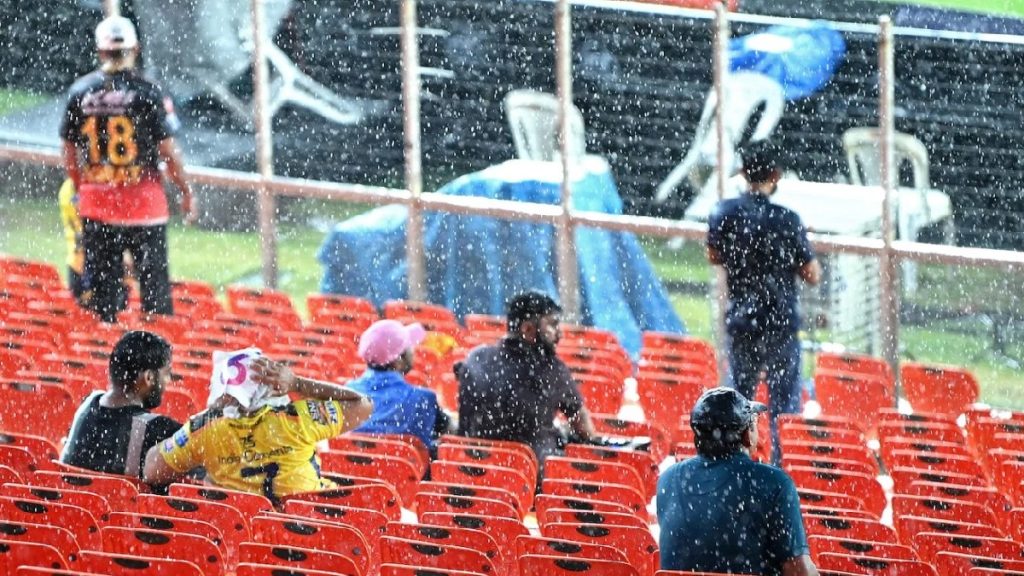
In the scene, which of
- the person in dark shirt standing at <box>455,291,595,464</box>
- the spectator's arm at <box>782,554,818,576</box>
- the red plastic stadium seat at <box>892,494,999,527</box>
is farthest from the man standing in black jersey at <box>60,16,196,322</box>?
the spectator's arm at <box>782,554,818,576</box>

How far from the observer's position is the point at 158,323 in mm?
12219

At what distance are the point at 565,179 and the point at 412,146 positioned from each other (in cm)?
115

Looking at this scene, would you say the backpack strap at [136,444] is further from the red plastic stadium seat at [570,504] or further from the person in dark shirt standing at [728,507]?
the person in dark shirt standing at [728,507]

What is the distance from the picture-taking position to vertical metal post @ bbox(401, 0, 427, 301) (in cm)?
1430

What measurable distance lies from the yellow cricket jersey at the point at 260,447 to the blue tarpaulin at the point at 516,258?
264 inches

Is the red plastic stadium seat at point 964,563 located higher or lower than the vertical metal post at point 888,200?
lower

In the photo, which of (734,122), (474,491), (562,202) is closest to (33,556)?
(474,491)

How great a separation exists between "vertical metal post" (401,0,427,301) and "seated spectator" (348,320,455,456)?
4.87 metres

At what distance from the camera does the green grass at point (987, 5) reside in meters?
21.0

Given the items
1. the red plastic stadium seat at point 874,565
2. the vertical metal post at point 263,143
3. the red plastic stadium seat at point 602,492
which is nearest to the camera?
the red plastic stadium seat at point 874,565

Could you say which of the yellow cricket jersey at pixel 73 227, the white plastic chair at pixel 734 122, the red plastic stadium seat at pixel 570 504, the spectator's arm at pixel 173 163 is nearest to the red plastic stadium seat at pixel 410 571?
the red plastic stadium seat at pixel 570 504

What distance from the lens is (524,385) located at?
9.54 meters

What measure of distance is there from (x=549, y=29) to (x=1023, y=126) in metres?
5.49

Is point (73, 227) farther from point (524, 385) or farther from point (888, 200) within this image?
point (888, 200)
